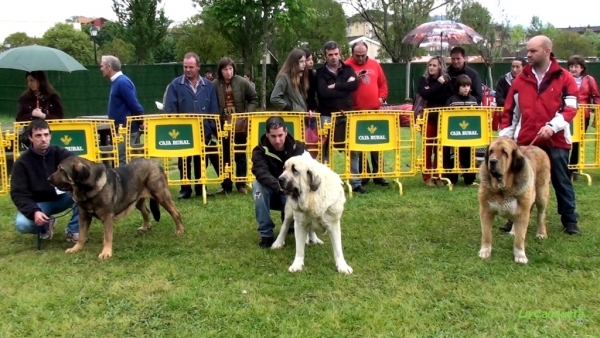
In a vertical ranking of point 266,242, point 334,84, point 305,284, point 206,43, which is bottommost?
point 305,284

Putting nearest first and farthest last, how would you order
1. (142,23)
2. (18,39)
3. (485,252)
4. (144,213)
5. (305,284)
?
(305,284), (485,252), (144,213), (142,23), (18,39)

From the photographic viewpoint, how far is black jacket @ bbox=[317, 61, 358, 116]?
786cm

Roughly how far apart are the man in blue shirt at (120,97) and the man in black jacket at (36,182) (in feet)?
7.10

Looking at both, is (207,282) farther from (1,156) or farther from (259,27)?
(259,27)

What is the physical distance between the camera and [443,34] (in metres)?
12.2

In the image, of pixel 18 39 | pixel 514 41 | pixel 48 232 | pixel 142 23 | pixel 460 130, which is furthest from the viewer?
pixel 18 39

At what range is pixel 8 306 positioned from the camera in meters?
4.21

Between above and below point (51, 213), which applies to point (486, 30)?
above

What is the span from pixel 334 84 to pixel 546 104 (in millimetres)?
3271

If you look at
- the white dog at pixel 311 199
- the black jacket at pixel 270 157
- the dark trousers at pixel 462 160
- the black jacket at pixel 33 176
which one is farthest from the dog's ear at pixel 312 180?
the dark trousers at pixel 462 160

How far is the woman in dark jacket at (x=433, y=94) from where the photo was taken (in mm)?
8406

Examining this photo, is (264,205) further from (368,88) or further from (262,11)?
(262,11)

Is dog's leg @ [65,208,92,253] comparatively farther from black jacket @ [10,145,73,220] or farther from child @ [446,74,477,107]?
child @ [446,74,477,107]

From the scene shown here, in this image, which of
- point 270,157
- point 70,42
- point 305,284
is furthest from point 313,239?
point 70,42
